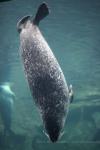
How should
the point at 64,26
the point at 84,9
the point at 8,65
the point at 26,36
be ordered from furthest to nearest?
the point at 8,65
the point at 64,26
the point at 84,9
the point at 26,36

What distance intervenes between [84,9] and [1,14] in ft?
21.0

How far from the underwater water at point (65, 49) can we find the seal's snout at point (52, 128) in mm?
17064

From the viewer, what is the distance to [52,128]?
1777 mm

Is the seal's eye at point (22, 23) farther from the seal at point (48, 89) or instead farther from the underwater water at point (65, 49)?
the underwater water at point (65, 49)

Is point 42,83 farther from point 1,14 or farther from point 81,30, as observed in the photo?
point 81,30

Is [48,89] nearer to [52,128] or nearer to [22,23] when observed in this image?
[52,128]

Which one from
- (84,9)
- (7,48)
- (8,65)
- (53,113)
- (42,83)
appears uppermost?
(42,83)

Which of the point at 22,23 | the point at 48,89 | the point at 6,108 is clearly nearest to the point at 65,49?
the point at 6,108

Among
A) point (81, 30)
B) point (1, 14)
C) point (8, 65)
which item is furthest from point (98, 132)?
point (8, 65)

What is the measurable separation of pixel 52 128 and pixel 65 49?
29.5 m

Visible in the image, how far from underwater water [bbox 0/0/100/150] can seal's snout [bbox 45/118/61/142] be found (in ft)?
56.0

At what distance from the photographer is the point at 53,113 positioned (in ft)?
5.87

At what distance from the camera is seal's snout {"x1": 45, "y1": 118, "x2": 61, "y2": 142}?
1777 mm

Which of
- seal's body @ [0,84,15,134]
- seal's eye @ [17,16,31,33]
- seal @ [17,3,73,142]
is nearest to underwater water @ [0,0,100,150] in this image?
seal's body @ [0,84,15,134]
